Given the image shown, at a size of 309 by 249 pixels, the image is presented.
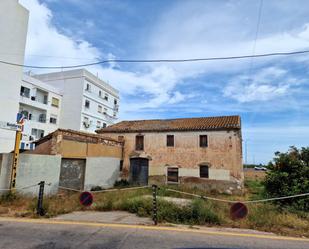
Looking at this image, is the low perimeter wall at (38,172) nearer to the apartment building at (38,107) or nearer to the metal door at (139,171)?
the metal door at (139,171)

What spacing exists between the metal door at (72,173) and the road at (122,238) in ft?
22.7

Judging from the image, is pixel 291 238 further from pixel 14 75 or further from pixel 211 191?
pixel 14 75

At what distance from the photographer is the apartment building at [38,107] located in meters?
26.4

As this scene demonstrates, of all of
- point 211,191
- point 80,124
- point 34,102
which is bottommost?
point 211,191

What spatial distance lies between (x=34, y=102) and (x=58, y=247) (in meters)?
27.5

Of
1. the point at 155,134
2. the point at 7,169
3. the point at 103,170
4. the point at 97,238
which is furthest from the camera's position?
the point at 155,134

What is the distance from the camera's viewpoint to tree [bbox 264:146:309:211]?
8.40 metres

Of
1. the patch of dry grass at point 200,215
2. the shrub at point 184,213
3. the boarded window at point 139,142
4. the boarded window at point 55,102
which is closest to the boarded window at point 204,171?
the boarded window at point 139,142

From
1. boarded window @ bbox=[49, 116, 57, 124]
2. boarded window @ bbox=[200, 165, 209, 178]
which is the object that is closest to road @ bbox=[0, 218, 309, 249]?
boarded window @ bbox=[200, 165, 209, 178]

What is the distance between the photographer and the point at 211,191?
57.3 feet

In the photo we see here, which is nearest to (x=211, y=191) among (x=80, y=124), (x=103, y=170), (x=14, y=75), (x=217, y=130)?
(x=217, y=130)

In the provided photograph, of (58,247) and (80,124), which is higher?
(80,124)

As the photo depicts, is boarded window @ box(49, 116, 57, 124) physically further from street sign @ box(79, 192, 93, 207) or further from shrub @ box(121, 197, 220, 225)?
shrub @ box(121, 197, 220, 225)

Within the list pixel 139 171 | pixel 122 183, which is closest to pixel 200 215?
pixel 122 183
